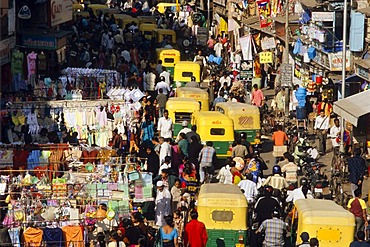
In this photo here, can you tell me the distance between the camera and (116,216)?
22.9 m

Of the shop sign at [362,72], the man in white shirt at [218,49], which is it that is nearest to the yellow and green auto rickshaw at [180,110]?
the shop sign at [362,72]

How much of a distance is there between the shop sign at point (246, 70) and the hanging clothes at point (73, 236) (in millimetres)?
23705

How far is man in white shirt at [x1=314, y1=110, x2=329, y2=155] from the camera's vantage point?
112 ft

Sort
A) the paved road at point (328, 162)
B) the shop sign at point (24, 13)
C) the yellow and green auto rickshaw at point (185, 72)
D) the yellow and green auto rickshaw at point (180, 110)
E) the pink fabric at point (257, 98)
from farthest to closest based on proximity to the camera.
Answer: the yellow and green auto rickshaw at point (185, 72), the shop sign at point (24, 13), the pink fabric at point (257, 98), the yellow and green auto rickshaw at point (180, 110), the paved road at point (328, 162)

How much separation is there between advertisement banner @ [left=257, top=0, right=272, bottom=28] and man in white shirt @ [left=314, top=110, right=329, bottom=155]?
526 inches

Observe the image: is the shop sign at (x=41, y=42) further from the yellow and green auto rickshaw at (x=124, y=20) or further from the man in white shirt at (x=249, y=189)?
the man in white shirt at (x=249, y=189)

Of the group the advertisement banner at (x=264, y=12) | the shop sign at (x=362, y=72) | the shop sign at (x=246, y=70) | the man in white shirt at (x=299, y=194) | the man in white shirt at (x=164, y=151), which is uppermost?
the advertisement banner at (x=264, y=12)

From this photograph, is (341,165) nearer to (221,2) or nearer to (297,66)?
(297,66)

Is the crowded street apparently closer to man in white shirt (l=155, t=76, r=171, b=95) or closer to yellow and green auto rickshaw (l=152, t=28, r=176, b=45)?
man in white shirt (l=155, t=76, r=171, b=95)

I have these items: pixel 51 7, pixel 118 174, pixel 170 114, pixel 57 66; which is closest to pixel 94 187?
pixel 118 174

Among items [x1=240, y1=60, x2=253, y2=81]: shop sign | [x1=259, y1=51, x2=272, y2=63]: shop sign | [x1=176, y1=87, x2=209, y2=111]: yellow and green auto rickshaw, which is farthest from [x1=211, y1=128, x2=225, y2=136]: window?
[x1=240, y1=60, x2=253, y2=81]: shop sign

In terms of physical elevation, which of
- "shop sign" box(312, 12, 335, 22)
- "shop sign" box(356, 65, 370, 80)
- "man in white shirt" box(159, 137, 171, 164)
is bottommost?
"man in white shirt" box(159, 137, 171, 164)

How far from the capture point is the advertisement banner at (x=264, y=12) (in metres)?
47.4

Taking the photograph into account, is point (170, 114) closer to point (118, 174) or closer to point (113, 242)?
point (118, 174)
